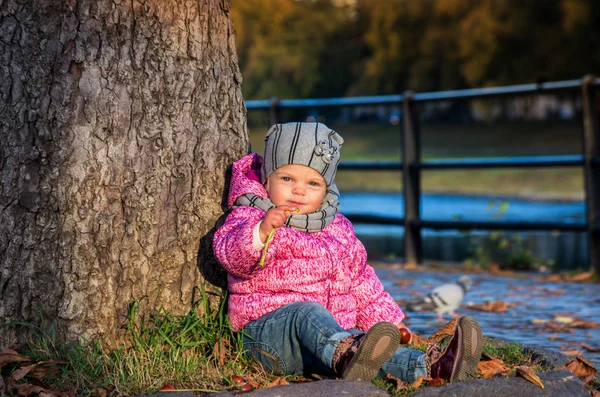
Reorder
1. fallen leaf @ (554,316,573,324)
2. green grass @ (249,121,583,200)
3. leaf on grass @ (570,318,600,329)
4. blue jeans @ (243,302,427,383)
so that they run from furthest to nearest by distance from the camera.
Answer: green grass @ (249,121,583,200), fallen leaf @ (554,316,573,324), leaf on grass @ (570,318,600,329), blue jeans @ (243,302,427,383)

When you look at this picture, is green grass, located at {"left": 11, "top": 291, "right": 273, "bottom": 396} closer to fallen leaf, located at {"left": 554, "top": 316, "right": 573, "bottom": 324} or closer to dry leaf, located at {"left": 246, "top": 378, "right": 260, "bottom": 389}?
dry leaf, located at {"left": 246, "top": 378, "right": 260, "bottom": 389}

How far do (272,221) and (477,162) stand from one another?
16.7 ft

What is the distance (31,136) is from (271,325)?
1.13 m

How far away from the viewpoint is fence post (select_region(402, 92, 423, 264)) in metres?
8.47

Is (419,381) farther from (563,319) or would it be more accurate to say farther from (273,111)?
(273,111)

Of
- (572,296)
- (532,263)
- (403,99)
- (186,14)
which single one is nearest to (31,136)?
(186,14)

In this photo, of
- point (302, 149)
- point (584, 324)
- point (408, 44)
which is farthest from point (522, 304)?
point (408, 44)

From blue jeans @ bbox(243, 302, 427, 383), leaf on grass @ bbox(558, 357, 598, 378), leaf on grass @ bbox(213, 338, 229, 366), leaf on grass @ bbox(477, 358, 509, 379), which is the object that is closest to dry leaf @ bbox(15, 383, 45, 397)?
leaf on grass @ bbox(213, 338, 229, 366)

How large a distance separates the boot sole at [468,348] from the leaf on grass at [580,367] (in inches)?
24.7

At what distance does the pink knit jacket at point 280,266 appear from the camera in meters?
3.53

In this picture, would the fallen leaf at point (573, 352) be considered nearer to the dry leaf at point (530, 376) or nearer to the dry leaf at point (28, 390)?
the dry leaf at point (530, 376)

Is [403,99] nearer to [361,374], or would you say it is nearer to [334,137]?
[334,137]

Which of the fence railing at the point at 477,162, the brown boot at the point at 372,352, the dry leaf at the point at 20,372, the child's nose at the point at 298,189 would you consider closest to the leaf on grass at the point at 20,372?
the dry leaf at the point at 20,372

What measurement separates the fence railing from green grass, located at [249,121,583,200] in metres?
15.9
